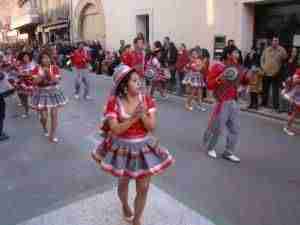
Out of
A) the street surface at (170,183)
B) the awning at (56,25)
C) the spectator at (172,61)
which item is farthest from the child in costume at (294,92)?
the awning at (56,25)

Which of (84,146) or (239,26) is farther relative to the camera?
(239,26)

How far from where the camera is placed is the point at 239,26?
38.5 feet

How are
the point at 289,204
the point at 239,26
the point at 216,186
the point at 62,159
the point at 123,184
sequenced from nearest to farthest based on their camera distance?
1. the point at 123,184
2. the point at 289,204
3. the point at 216,186
4. the point at 62,159
5. the point at 239,26

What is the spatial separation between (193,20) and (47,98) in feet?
29.0

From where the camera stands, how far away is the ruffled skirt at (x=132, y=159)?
3.01 m

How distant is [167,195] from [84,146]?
98.0 inches

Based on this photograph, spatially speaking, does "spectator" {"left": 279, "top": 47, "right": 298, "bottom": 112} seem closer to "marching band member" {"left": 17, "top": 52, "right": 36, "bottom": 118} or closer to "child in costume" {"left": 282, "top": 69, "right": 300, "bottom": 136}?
"child in costume" {"left": 282, "top": 69, "right": 300, "bottom": 136}

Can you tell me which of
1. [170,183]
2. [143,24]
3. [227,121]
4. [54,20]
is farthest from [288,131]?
[54,20]

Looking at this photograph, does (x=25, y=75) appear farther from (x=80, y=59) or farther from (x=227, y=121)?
(x=227, y=121)

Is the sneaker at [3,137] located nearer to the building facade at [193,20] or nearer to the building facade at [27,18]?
the building facade at [193,20]

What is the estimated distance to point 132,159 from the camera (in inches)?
119

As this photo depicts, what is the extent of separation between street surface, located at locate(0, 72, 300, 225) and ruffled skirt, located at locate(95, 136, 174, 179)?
0.80 meters

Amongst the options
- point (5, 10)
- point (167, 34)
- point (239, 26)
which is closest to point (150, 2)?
point (167, 34)

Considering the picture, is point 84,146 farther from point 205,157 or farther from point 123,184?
point 123,184
